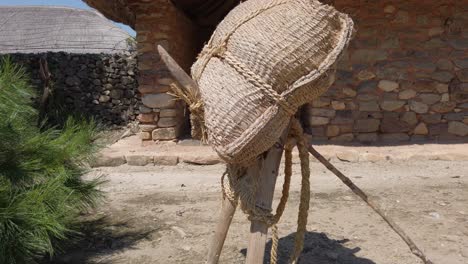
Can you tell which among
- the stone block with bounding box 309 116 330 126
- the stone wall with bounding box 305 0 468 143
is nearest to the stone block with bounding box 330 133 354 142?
the stone wall with bounding box 305 0 468 143

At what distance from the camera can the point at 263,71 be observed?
1.49m

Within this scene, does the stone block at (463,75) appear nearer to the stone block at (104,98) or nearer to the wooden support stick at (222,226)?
the wooden support stick at (222,226)

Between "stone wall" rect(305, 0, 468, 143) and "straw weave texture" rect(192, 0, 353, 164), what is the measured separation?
Result: 3895 mm

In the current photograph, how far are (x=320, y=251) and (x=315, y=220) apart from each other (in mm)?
527

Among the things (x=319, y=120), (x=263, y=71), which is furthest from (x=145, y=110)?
(x=263, y=71)

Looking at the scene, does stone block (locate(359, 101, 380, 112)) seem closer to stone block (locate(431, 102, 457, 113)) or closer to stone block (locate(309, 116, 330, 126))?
stone block (locate(309, 116, 330, 126))

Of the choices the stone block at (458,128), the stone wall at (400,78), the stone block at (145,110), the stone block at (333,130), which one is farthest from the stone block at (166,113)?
the stone block at (458,128)

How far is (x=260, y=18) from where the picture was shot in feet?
5.13

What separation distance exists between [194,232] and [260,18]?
1903 millimetres

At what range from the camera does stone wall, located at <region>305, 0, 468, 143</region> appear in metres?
5.39

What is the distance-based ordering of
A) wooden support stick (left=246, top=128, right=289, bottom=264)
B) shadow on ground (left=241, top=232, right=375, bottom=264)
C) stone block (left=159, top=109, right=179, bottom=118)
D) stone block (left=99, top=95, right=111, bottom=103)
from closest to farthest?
wooden support stick (left=246, top=128, right=289, bottom=264)
shadow on ground (left=241, top=232, right=375, bottom=264)
stone block (left=159, top=109, right=179, bottom=118)
stone block (left=99, top=95, right=111, bottom=103)

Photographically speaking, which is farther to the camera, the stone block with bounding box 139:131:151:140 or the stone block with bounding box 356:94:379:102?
the stone block with bounding box 139:131:151:140

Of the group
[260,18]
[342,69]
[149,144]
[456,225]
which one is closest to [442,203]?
[456,225]

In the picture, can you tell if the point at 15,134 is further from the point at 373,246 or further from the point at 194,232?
the point at 373,246
